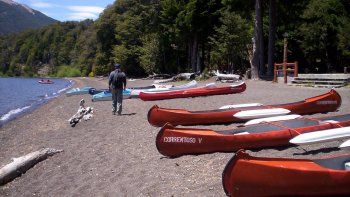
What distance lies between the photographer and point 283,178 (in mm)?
5516

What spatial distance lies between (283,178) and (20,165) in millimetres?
6484

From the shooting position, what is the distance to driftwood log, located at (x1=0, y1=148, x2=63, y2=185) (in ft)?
29.8

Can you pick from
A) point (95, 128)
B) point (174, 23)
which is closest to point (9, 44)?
point (174, 23)

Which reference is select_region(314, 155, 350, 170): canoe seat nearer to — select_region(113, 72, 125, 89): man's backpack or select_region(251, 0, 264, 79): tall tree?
select_region(113, 72, 125, 89): man's backpack

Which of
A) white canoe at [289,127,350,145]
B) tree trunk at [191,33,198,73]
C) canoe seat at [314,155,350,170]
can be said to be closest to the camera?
canoe seat at [314,155,350,170]

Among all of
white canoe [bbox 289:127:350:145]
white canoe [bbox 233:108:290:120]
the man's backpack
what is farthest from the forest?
white canoe [bbox 289:127:350:145]

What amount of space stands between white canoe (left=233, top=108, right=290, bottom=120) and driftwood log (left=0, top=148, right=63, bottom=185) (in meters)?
5.05

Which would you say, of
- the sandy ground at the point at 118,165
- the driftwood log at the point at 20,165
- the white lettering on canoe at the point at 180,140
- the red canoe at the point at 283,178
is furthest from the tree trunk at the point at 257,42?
the red canoe at the point at 283,178

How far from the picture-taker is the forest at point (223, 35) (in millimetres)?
33281

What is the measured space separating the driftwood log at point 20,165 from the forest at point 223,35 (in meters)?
22.7

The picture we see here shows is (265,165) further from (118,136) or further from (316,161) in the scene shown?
(118,136)

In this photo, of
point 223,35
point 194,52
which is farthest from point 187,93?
point 194,52

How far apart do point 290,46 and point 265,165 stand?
34.6 metres

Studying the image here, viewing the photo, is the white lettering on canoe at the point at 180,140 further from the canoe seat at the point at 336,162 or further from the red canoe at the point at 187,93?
the red canoe at the point at 187,93
